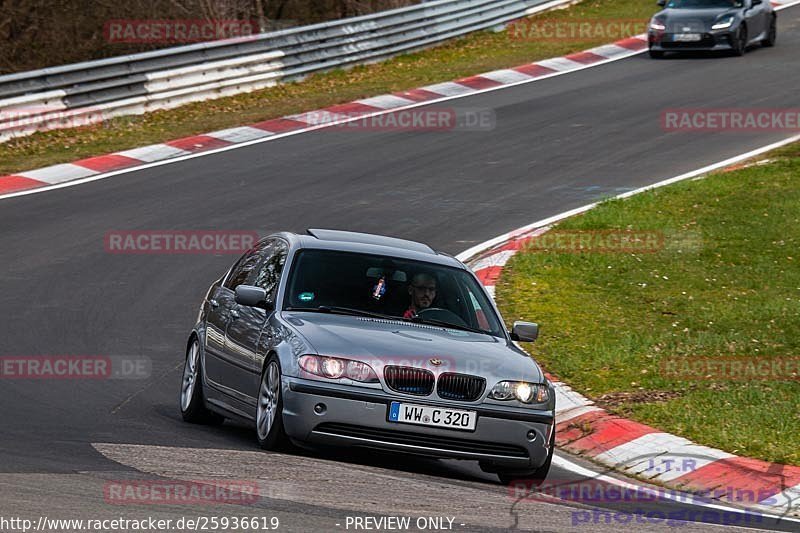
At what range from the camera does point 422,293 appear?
387 inches

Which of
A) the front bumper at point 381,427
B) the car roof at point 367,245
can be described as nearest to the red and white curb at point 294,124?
the car roof at point 367,245

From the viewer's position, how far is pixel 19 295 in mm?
14070

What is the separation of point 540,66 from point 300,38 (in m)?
4.73

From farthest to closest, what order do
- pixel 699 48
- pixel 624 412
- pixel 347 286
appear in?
pixel 699 48 → pixel 624 412 → pixel 347 286

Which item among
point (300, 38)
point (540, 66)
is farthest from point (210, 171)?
point (540, 66)

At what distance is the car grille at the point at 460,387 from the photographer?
8.70 m

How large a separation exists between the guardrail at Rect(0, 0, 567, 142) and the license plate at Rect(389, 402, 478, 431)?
47.8 feet

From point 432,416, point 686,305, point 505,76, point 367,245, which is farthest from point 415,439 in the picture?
point 505,76

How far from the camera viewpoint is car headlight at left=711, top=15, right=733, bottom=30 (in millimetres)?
Result: 28766

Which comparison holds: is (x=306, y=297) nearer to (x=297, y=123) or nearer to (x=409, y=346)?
(x=409, y=346)

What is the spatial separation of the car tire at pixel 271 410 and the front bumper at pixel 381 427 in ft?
0.31

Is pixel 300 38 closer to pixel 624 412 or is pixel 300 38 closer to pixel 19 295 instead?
pixel 19 295

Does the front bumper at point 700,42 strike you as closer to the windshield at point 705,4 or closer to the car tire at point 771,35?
the windshield at point 705,4

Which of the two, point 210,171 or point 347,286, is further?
point 210,171
